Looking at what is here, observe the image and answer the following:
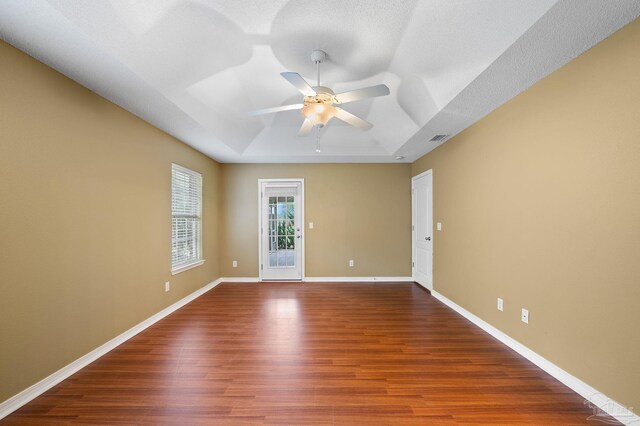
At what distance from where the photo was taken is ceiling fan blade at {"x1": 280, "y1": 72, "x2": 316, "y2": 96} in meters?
1.86

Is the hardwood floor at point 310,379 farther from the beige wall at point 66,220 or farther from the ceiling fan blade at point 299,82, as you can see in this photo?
the ceiling fan blade at point 299,82

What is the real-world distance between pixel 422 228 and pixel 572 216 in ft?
9.44

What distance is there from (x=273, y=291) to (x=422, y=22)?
4189mm

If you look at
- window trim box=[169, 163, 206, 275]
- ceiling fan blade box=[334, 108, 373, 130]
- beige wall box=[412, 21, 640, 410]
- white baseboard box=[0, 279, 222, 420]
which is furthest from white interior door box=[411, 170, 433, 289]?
white baseboard box=[0, 279, 222, 420]

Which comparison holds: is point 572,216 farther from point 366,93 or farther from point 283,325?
point 283,325

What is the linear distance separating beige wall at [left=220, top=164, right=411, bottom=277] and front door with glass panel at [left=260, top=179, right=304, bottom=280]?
0.16m

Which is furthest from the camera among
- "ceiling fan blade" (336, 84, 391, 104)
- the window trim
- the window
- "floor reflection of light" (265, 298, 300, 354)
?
the window

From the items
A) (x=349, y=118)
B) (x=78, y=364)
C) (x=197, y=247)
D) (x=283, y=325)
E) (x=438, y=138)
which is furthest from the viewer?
(x=197, y=247)

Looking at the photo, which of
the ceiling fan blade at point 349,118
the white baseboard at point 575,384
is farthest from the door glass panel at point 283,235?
the white baseboard at point 575,384

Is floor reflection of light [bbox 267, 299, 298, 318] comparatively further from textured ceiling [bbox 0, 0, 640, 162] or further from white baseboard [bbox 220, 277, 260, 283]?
textured ceiling [bbox 0, 0, 640, 162]

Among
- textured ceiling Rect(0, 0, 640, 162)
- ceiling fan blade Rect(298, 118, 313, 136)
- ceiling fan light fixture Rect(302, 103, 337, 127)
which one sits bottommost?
ceiling fan light fixture Rect(302, 103, 337, 127)

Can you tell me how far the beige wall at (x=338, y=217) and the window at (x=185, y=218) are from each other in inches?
35.2

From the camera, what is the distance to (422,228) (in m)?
4.87

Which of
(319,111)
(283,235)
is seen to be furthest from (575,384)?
(283,235)
